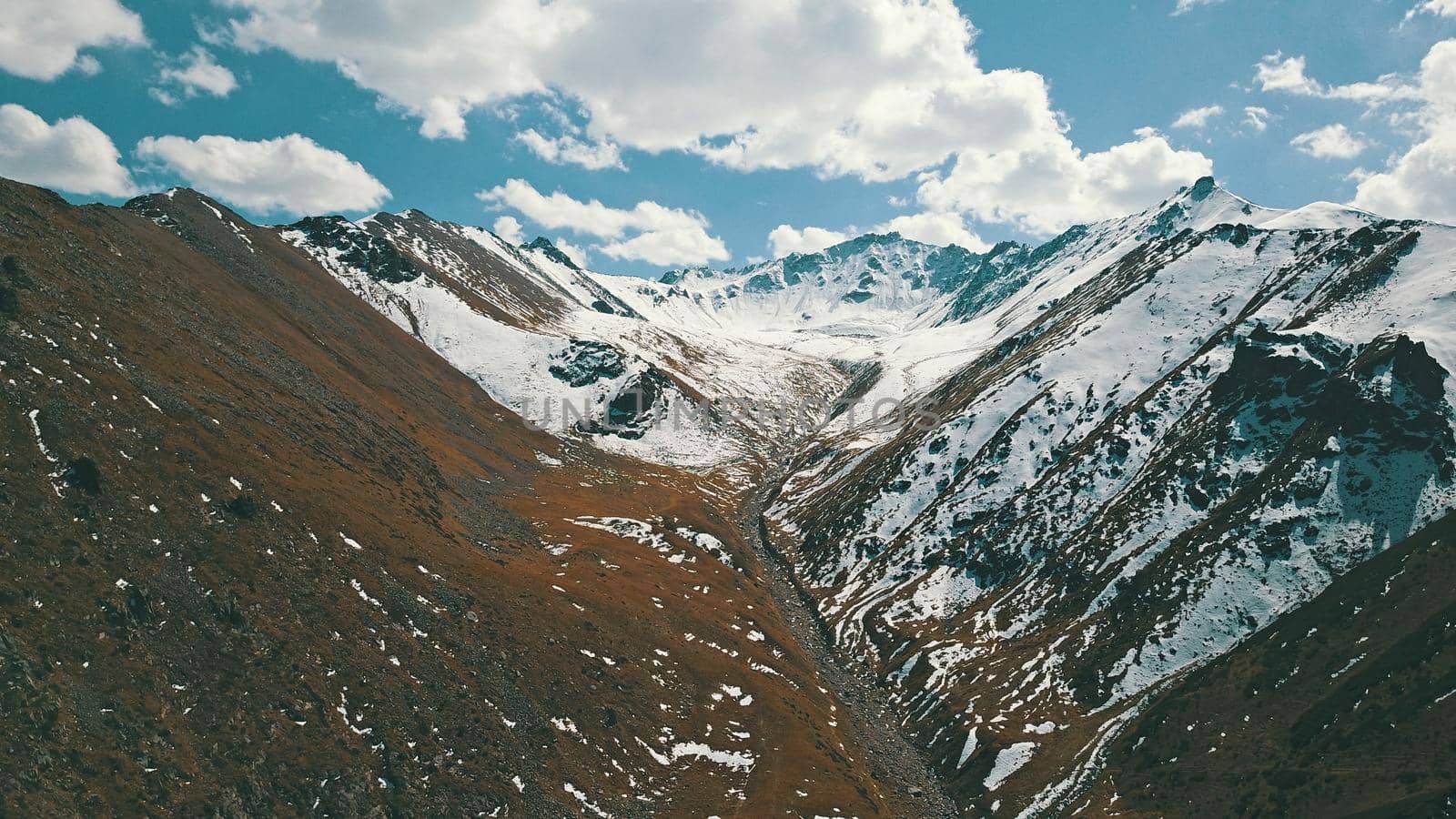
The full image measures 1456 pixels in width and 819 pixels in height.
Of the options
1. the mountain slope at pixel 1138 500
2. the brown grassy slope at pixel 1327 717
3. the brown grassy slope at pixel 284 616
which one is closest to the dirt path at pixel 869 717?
the mountain slope at pixel 1138 500

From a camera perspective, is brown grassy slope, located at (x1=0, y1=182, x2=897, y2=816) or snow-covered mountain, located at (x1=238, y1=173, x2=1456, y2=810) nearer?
brown grassy slope, located at (x1=0, y1=182, x2=897, y2=816)

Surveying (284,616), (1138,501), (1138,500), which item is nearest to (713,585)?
(284,616)

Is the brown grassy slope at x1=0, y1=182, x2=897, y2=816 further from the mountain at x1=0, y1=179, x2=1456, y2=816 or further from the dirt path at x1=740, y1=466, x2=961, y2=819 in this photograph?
the dirt path at x1=740, y1=466, x2=961, y2=819

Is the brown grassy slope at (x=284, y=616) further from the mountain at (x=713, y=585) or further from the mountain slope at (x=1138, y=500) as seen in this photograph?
the mountain slope at (x=1138, y=500)

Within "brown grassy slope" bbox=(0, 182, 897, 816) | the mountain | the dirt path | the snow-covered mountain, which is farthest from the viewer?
the snow-covered mountain

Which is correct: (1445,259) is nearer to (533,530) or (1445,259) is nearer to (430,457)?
(533,530)

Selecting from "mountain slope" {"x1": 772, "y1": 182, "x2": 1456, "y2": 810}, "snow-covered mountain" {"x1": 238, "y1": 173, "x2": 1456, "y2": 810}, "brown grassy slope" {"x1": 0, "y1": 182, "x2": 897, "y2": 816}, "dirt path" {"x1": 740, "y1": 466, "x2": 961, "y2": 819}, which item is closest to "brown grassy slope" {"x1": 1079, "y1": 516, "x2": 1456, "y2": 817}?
"snow-covered mountain" {"x1": 238, "y1": 173, "x2": 1456, "y2": 810}
